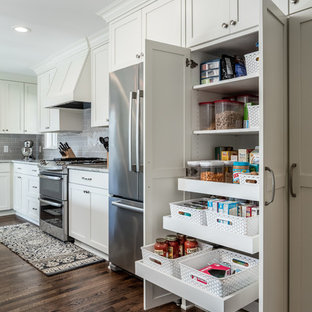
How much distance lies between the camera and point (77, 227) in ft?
11.7

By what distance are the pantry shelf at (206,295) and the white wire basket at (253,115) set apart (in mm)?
954

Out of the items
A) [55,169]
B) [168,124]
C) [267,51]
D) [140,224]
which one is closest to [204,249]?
[140,224]

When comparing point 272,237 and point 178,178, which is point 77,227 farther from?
point 272,237

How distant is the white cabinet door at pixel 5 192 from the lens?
17.7ft

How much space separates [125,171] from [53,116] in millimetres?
2535

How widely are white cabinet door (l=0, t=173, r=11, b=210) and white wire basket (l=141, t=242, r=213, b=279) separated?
422 centimetres

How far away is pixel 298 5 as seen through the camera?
1.72 meters

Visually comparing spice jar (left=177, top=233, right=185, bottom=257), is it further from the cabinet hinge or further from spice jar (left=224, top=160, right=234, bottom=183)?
the cabinet hinge

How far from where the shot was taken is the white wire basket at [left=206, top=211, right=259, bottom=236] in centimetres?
170

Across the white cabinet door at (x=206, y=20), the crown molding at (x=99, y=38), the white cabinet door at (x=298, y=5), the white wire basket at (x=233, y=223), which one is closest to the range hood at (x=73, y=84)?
the crown molding at (x=99, y=38)

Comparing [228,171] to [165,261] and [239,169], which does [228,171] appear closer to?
[239,169]

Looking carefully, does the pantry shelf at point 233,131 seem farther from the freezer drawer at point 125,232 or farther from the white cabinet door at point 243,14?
the freezer drawer at point 125,232


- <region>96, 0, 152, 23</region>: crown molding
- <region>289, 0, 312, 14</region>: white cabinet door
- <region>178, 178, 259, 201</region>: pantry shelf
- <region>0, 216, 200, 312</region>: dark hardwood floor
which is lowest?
<region>0, 216, 200, 312</region>: dark hardwood floor

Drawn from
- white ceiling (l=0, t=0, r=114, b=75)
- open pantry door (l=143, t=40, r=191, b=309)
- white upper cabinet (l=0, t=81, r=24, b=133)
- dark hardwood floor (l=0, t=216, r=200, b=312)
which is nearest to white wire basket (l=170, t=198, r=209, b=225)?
open pantry door (l=143, t=40, r=191, b=309)
